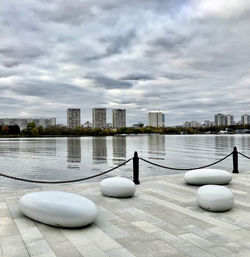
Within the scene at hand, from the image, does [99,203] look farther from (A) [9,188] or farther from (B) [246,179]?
(A) [9,188]

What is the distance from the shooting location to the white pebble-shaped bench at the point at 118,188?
340 inches

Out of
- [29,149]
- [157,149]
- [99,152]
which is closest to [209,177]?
[99,152]

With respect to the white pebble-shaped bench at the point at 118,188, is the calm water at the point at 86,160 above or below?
below

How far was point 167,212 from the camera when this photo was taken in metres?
7.12

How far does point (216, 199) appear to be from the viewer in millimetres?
7117

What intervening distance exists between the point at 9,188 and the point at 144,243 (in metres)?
10.9

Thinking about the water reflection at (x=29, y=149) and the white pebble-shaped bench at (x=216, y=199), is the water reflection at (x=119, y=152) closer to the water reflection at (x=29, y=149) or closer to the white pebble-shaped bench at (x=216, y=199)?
the water reflection at (x=29, y=149)

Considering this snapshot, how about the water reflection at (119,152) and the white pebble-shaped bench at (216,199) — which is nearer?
the white pebble-shaped bench at (216,199)

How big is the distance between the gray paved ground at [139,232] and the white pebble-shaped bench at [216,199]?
172 millimetres

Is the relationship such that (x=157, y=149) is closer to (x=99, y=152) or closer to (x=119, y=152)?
(x=119, y=152)

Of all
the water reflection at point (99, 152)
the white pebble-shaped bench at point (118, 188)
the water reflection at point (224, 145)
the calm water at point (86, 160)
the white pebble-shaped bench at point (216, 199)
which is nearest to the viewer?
the white pebble-shaped bench at point (216, 199)

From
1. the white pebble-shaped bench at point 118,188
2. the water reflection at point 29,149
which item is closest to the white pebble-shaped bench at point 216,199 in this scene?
the white pebble-shaped bench at point 118,188

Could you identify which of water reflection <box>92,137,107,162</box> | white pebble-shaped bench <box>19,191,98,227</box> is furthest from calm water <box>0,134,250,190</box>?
white pebble-shaped bench <box>19,191,98,227</box>

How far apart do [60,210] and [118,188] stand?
9.61 ft
